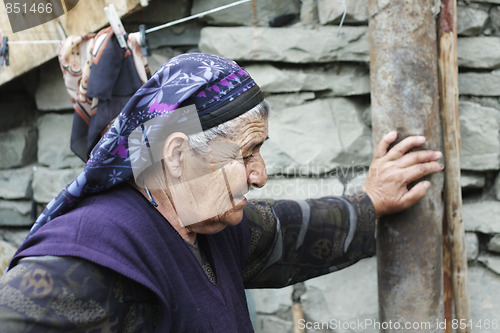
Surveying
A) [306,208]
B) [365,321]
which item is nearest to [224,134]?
[306,208]

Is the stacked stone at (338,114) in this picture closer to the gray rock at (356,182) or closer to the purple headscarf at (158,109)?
the gray rock at (356,182)

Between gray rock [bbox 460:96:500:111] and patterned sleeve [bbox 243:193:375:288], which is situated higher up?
gray rock [bbox 460:96:500:111]

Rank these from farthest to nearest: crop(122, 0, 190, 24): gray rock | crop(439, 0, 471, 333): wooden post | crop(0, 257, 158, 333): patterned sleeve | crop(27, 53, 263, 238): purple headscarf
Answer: crop(122, 0, 190, 24): gray rock, crop(439, 0, 471, 333): wooden post, crop(27, 53, 263, 238): purple headscarf, crop(0, 257, 158, 333): patterned sleeve

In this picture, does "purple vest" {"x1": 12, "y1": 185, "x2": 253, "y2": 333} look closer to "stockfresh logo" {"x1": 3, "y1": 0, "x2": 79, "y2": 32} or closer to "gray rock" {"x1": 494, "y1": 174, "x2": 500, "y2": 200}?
"stockfresh logo" {"x1": 3, "y1": 0, "x2": 79, "y2": 32}

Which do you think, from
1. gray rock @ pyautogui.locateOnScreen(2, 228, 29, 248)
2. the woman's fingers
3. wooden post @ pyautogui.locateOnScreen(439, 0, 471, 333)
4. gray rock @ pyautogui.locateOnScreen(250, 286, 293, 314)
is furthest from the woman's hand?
gray rock @ pyautogui.locateOnScreen(2, 228, 29, 248)

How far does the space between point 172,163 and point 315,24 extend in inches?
47.6

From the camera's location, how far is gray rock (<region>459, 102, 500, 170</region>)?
1975 mm

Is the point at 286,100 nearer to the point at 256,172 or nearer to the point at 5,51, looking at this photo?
the point at 256,172

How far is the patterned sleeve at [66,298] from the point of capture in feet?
2.97

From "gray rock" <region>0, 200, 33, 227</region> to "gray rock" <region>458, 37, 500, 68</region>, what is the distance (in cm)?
225

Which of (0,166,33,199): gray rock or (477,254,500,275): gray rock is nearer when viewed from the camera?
A: (477,254,500,275): gray rock

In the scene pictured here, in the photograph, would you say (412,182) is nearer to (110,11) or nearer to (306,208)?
(306,208)

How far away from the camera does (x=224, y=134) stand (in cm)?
118

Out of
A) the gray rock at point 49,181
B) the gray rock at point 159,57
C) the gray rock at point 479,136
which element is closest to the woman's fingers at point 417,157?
the gray rock at point 479,136
